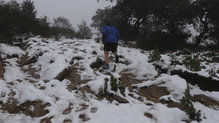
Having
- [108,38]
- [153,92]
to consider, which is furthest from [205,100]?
[108,38]

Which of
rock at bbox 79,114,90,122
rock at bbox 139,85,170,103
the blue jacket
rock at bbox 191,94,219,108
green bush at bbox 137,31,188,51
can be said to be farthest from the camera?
green bush at bbox 137,31,188,51

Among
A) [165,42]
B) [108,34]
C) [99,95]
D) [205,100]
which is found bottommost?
[205,100]

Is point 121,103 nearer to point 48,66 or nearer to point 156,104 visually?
point 156,104

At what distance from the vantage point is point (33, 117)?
259 centimetres

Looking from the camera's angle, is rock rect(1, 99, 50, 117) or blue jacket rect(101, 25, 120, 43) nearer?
rock rect(1, 99, 50, 117)

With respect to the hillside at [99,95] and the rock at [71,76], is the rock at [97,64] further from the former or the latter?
the rock at [71,76]

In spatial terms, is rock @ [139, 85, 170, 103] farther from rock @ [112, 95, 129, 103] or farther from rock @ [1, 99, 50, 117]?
rock @ [1, 99, 50, 117]

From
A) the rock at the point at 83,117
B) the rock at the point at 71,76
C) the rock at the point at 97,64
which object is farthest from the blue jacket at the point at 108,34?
the rock at the point at 83,117

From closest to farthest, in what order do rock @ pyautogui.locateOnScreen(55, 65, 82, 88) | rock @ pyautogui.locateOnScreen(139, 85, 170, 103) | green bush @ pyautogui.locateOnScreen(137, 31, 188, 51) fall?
rock @ pyautogui.locateOnScreen(139, 85, 170, 103)
rock @ pyautogui.locateOnScreen(55, 65, 82, 88)
green bush @ pyautogui.locateOnScreen(137, 31, 188, 51)

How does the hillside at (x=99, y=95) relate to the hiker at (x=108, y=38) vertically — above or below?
below

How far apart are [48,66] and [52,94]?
1.84 m

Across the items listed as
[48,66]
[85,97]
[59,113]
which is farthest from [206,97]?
[48,66]

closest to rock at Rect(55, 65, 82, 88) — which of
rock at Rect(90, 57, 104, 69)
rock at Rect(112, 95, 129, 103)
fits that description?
rock at Rect(90, 57, 104, 69)

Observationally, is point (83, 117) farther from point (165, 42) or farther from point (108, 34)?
point (165, 42)
